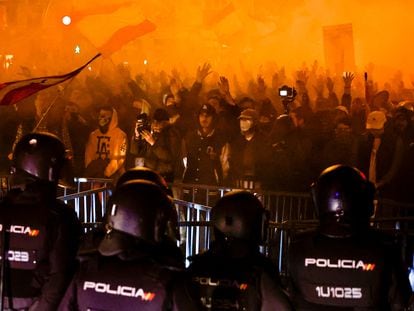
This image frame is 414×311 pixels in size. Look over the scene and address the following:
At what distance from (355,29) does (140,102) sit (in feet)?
11.6

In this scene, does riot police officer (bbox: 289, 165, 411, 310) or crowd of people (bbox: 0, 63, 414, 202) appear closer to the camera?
riot police officer (bbox: 289, 165, 411, 310)

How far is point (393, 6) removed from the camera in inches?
339

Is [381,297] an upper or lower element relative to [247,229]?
lower

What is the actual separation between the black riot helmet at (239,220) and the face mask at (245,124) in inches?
176

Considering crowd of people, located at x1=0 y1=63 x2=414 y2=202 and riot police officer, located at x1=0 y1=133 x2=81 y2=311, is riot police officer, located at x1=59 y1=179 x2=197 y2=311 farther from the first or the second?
crowd of people, located at x1=0 y1=63 x2=414 y2=202

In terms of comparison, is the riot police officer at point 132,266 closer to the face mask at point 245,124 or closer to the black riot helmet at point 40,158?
the black riot helmet at point 40,158

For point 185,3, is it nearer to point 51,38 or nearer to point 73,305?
point 51,38

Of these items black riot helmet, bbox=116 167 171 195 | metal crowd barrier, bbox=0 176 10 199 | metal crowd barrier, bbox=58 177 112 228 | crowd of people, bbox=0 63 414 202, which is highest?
crowd of people, bbox=0 63 414 202

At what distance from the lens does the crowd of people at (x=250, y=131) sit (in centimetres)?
744

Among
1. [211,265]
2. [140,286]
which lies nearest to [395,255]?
[211,265]

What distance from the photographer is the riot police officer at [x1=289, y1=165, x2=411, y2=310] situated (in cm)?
305

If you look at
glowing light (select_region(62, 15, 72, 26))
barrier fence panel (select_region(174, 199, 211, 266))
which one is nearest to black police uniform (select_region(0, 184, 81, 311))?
barrier fence panel (select_region(174, 199, 211, 266))

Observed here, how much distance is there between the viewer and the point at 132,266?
2.48 meters

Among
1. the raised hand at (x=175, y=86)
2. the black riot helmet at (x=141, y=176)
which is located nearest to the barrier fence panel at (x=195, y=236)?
the black riot helmet at (x=141, y=176)
